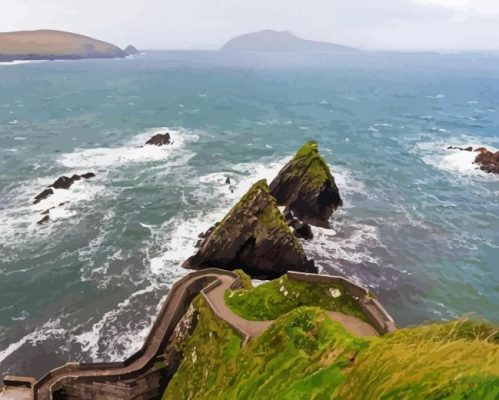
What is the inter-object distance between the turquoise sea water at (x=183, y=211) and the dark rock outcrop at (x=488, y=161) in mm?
2305

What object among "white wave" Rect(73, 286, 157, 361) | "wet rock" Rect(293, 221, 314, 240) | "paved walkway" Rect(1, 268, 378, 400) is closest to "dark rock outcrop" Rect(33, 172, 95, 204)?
"white wave" Rect(73, 286, 157, 361)

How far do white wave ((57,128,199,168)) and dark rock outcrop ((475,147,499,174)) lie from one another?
56726 mm

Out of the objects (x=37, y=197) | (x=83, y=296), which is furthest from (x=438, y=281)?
(x=37, y=197)

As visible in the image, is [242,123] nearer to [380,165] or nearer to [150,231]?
[380,165]

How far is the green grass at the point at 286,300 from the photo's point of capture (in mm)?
24031

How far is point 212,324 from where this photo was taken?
23141 millimetres

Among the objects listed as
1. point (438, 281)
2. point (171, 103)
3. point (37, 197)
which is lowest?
point (438, 281)

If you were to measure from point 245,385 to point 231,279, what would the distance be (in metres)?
11.9

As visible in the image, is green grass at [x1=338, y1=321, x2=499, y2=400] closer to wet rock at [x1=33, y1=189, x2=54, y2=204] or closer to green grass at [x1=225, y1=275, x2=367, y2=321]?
green grass at [x1=225, y1=275, x2=367, y2=321]

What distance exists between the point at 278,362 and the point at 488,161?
72.2 m

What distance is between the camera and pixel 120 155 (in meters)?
75.1

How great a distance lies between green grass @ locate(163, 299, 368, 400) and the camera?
14.7 m

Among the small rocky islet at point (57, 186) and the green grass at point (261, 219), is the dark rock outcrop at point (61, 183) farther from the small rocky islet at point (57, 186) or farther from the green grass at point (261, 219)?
the green grass at point (261, 219)

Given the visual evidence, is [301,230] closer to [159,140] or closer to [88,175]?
[88,175]
